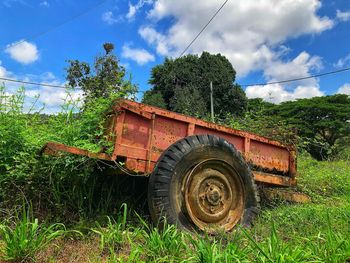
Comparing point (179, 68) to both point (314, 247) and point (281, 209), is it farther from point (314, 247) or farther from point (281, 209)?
point (314, 247)

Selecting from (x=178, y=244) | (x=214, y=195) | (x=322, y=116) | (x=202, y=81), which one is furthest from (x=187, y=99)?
(x=178, y=244)

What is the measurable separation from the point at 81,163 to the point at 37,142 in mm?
691

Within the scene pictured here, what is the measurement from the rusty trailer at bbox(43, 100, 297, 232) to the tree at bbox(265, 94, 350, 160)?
1064 inches

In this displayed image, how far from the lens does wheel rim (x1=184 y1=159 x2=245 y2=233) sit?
16.3 ft

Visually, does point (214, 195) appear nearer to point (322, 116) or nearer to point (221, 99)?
point (221, 99)

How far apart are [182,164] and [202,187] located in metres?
0.46

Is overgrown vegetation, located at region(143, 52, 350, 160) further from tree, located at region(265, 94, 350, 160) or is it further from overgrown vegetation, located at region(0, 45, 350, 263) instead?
overgrown vegetation, located at region(0, 45, 350, 263)

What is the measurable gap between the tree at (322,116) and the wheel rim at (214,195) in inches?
1063

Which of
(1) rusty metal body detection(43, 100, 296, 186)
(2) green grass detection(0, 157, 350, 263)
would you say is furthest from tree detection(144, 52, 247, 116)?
(2) green grass detection(0, 157, 350, 263)

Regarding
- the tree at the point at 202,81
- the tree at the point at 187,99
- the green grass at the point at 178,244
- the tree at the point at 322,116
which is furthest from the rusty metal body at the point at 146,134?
the tree at the point at 322,116

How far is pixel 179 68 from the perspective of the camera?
2942 cm

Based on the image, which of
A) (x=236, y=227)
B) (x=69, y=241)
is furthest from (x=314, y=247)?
(x=69, y=241)

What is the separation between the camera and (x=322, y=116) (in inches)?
1340

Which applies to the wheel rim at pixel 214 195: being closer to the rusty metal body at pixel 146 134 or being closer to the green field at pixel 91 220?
the green field at pixel 91 220
